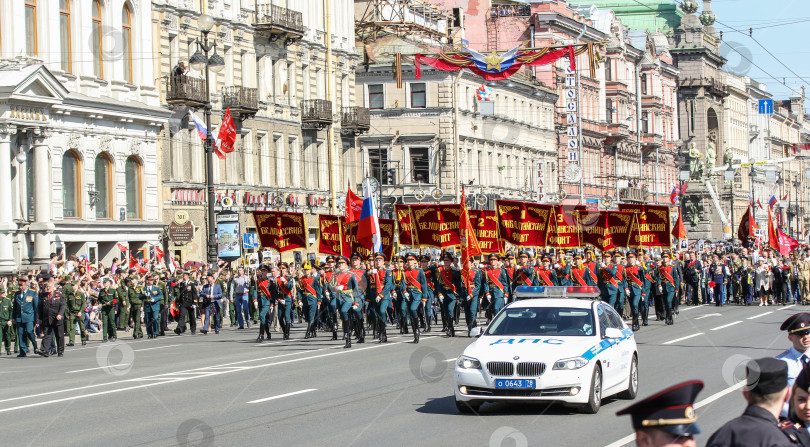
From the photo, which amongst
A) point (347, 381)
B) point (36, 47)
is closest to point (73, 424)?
point (347, 381)

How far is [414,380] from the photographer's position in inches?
710

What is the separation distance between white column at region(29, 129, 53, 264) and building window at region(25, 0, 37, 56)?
2.34 m

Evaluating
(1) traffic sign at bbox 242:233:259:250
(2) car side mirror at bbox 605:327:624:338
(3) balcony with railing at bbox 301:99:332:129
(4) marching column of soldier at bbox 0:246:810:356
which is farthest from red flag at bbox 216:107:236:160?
(2) car side mirror at bbox 605:327:624:338

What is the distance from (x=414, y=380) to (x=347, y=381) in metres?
0.94

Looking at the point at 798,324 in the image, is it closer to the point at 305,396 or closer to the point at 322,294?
the point at 305,396

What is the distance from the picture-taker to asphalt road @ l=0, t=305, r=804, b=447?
12836 millimetres

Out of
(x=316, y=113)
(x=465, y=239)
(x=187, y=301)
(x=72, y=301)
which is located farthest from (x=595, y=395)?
(x=316, y=113)

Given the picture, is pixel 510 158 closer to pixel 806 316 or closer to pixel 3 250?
pixel 3 250

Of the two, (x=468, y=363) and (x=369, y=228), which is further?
(x=369, y=228)

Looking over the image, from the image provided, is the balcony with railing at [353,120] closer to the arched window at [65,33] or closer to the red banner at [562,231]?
the arched window at [65,33]

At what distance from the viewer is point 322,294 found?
91.6 feet

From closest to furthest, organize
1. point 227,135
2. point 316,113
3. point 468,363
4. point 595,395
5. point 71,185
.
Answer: point 468,363
point 595,395
point 71,185
point 227,135
point 316,113

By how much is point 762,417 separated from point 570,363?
8108 millimetres

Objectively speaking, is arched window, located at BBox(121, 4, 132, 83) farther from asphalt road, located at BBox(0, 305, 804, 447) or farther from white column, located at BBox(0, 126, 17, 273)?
asphalt road, located at BBox(0, 305, 804, 447)
